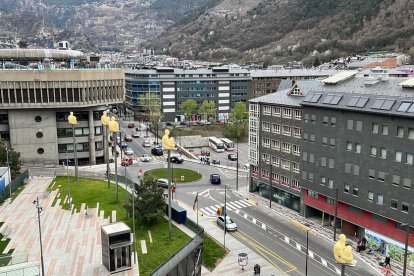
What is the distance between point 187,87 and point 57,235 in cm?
10823

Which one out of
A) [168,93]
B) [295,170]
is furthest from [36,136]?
[168,93]

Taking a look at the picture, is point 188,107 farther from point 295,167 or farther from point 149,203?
point 149,203

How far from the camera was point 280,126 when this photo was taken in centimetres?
6656

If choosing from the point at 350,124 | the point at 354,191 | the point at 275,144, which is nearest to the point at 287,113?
the point at 275,144

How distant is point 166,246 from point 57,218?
15096 millimetres

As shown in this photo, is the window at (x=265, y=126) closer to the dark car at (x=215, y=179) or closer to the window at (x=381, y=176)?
the dark car at (x=215, y=179)

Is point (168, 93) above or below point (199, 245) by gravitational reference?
above

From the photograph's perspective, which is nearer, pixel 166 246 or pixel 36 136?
pixel 166 246

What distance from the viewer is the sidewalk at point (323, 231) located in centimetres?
4666

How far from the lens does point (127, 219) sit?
48250 millimetres

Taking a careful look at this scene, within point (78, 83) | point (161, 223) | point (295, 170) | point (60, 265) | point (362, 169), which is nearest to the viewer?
point (60, 265)

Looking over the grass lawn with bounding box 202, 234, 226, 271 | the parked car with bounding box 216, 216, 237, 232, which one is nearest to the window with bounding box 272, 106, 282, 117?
the parked car with bounding box 216, 216, 237, 232

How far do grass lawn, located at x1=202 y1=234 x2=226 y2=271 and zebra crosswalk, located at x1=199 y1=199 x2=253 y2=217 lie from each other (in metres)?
10.5

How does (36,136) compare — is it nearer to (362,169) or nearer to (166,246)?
(166,246)
